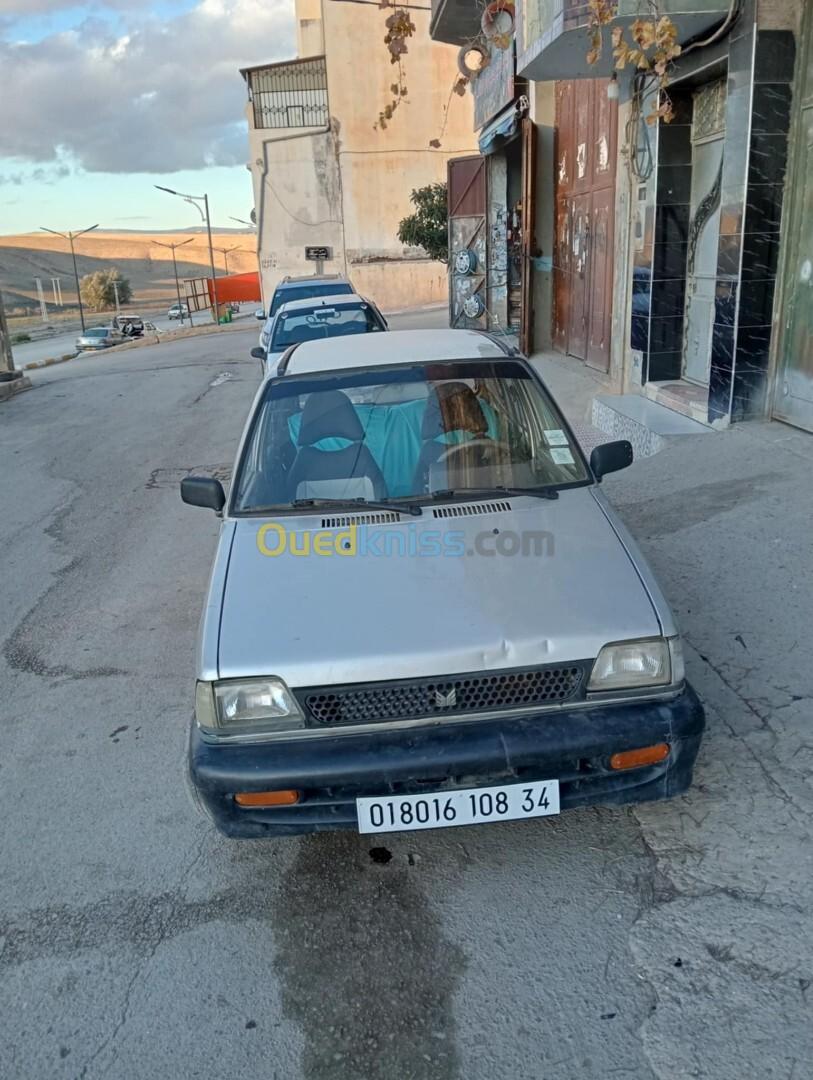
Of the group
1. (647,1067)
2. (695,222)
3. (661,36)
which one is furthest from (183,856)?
Answer: (695,222)

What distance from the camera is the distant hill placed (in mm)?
111938

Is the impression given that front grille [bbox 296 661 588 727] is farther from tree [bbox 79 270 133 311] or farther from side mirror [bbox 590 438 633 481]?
tree [bbox 79 270 133 311]

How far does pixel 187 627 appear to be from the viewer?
17.1 feet

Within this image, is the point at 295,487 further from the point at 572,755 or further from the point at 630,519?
the point at 630,519

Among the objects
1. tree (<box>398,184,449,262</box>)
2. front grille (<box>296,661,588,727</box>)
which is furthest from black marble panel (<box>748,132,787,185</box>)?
tree (<box>398,184,449,262</box>)

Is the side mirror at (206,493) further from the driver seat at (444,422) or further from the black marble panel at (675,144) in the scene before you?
the black marble panel at (675,144)

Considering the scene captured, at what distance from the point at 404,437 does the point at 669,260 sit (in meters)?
6.30

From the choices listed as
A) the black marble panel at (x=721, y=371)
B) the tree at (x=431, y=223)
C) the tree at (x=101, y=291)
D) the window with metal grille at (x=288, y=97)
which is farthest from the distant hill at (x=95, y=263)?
the black marble panel at (x=721, y=371)

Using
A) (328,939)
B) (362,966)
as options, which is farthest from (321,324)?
(362,966)

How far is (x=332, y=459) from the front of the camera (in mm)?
3785

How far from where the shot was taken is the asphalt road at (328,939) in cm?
230

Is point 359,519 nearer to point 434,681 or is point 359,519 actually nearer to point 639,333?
point 434,681

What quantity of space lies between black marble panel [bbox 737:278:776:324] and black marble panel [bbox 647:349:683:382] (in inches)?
89.5

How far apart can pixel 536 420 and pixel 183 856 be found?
2.34 metres
